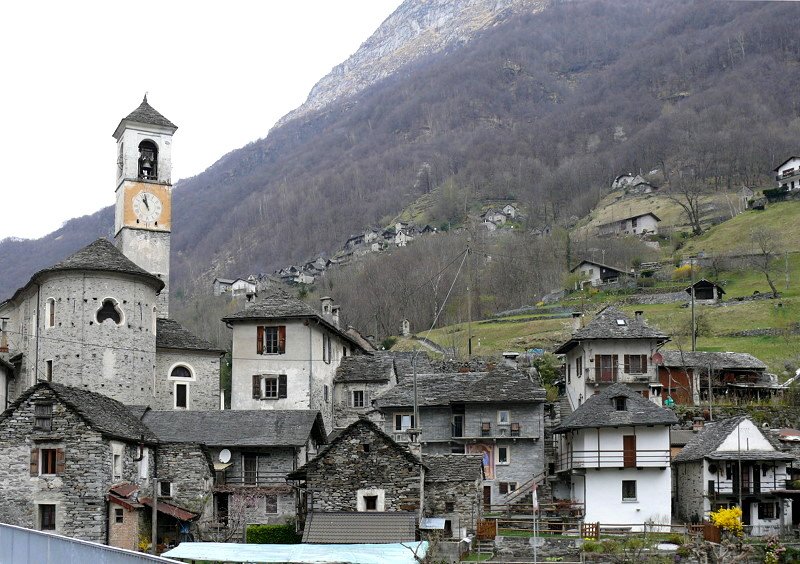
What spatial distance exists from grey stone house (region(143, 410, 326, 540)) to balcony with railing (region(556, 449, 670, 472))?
13.6 meters

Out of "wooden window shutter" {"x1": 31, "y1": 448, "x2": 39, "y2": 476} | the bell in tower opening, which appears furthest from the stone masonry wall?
the bell in tower opening

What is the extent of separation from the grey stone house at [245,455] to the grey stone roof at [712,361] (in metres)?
28.5

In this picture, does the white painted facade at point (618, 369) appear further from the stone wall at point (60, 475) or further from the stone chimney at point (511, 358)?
the stone wall at point (60, 475)

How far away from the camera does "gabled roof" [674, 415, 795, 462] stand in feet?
171

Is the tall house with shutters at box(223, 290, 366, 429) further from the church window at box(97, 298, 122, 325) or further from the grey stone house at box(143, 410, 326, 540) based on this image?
the grey stone house at box(143, 410, 326, 540)

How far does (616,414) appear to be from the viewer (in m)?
54.3

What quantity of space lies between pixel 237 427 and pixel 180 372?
13.0 m

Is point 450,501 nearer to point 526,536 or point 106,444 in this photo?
point 526,536

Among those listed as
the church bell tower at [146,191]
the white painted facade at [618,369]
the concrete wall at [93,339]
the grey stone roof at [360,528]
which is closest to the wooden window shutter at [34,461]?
the grey stone roof at [360,528]

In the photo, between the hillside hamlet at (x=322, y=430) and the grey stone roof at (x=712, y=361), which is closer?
the hillside hamlet at (x=322, y=430)

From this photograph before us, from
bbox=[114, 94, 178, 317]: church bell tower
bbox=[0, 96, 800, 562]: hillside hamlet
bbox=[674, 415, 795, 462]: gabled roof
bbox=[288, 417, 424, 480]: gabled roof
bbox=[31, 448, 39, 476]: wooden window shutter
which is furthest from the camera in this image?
bbox=[114, 94, 178, 317]: church bell tower

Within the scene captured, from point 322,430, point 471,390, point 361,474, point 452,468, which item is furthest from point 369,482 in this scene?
point 471,390

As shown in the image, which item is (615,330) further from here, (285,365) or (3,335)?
(3,335)

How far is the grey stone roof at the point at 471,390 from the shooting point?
58.7m
